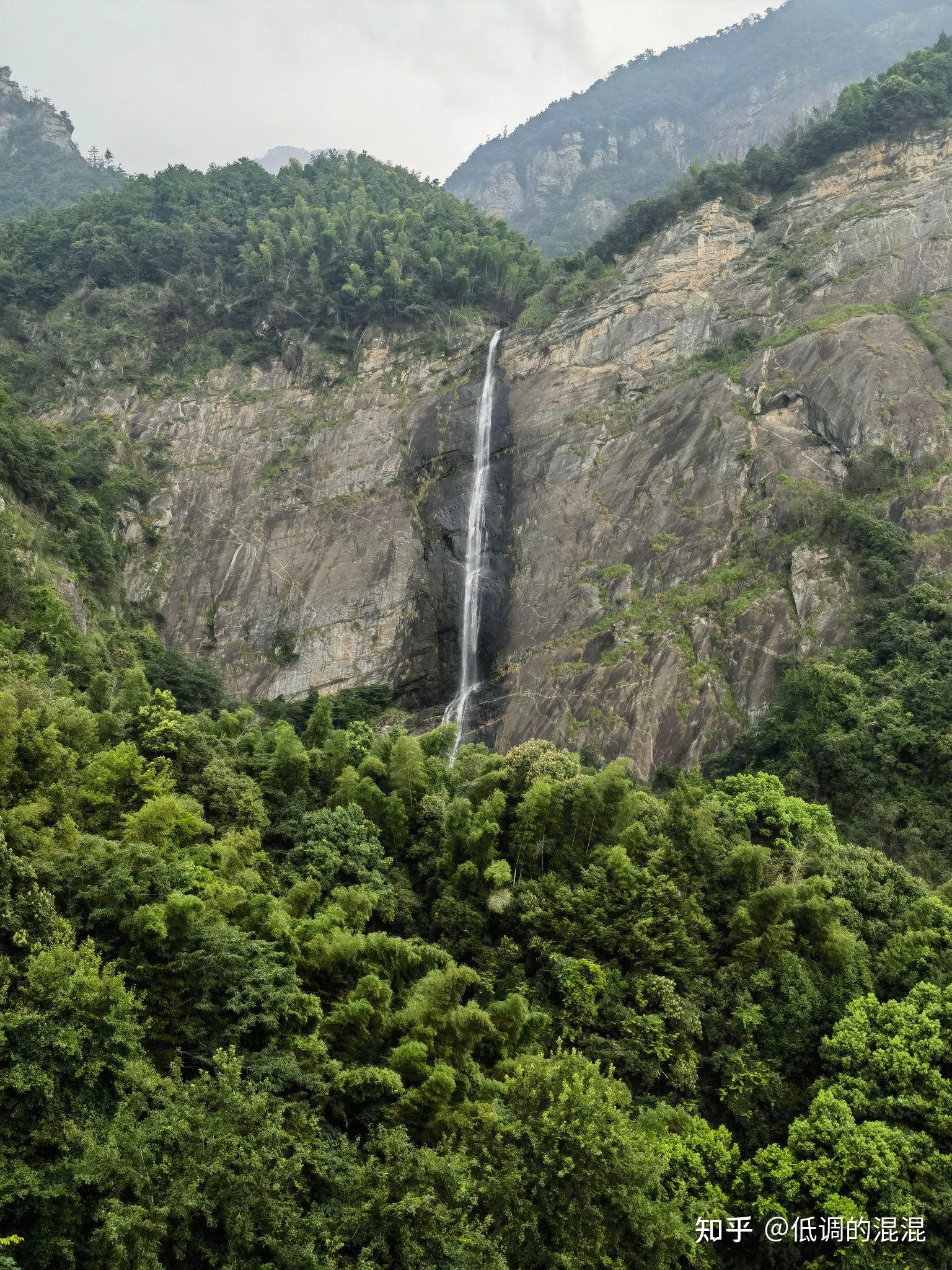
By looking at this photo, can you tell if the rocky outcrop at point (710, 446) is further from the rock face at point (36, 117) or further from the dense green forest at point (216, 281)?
the rock face at point (36, 117)

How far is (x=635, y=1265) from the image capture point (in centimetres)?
1003

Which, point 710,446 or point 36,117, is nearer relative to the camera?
point 710,446

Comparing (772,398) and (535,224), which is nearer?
(772,398)

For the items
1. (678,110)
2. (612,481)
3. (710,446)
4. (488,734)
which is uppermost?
(678,110)

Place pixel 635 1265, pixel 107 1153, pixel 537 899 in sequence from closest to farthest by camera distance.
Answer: pixel 107 1153
pixel 635 1265
pixel 537 899

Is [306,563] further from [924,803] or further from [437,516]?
[924,803]

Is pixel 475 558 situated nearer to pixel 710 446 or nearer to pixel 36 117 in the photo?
pixel 710 446

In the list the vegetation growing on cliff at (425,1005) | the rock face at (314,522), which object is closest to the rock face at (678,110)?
the rock face at (314,522)

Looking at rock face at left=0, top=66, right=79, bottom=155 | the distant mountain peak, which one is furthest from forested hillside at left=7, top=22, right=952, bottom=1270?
the distant mountain peak

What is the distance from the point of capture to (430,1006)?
11984 millimetres

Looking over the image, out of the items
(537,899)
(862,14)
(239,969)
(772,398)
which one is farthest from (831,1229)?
(862,14)

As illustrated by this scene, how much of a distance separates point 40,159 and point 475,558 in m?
63.9

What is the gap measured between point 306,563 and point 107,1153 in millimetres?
28121

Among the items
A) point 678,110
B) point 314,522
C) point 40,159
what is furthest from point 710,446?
point 678,110
